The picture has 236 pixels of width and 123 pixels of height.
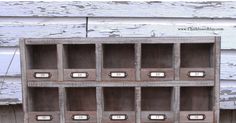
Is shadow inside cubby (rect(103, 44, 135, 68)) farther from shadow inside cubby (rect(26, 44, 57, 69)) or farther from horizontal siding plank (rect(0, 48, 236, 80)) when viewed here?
horizontal siding plank (rect(0, 48, 236, 80))

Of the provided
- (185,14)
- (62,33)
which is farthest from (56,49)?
(185,14)

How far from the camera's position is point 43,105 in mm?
2951

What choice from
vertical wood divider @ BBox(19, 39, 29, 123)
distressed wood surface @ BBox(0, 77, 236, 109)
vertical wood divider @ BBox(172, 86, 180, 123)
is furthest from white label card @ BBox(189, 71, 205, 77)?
distressed wood surface @ BBox(0, 77, 236, 109)

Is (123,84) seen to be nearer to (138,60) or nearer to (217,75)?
(138,60)

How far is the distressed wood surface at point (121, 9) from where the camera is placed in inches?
151

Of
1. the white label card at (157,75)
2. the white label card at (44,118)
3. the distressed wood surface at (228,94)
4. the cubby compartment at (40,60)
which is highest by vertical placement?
the cubby compartment at (40,60)

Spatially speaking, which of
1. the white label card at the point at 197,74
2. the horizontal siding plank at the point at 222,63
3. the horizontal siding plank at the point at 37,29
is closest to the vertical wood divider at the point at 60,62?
the white label card at the point at 197,74

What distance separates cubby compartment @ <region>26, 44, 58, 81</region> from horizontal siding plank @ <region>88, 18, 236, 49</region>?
101 centimetres

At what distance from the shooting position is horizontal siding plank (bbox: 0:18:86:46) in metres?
3.89

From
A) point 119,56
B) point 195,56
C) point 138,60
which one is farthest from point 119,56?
point 195,56

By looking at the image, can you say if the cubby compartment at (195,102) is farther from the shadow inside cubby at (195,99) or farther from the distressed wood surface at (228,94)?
the distressed wood surface at (228,94)

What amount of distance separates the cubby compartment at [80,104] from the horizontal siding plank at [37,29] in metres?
1.08

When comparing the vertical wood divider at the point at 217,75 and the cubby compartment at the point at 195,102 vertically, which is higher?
the vertical wood divider at the point at 217,75

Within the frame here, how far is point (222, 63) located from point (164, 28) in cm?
61
